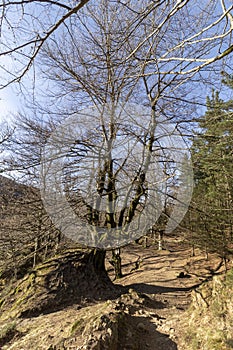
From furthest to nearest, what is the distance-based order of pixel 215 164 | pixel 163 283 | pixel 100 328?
pixel 163 283 → pixel 215 164 → pixel 100 328

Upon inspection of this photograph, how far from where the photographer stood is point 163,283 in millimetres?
6660

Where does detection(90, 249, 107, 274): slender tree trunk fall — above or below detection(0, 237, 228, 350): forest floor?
above

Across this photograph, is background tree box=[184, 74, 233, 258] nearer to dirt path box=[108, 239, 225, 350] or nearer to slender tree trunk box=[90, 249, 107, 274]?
dirt path box=[108, 239, 225, 350]

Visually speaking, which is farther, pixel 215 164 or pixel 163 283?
pixel 163 283

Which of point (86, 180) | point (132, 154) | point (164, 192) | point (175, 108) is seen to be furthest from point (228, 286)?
point (175, 108)

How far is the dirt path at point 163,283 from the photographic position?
2471 millimetres

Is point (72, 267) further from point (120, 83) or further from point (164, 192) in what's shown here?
point (120, 83)

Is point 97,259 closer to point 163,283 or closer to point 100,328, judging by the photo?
point 100,328

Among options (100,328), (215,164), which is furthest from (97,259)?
(215,164)

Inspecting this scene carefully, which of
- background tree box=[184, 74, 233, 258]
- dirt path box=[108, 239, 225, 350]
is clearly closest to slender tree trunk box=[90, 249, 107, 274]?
dirt path box=[108, 239, 225, 350]

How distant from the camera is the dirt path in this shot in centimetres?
247

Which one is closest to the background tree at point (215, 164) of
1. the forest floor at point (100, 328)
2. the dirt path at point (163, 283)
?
the dirt path at point (163, 283)

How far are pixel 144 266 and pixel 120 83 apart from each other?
8104mm

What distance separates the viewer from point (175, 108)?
13.6 feet
